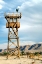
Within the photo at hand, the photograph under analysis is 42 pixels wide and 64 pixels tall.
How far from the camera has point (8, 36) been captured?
37250 millimetres

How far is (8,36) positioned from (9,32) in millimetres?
924

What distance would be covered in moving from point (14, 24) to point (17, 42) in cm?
401

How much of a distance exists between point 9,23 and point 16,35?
3059 mm

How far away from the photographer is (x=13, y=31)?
1486 inches

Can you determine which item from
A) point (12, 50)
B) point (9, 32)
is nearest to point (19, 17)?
point (9, 32)

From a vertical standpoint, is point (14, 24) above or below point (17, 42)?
above

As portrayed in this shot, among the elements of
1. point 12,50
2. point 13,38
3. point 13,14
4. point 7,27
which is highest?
point 13,14

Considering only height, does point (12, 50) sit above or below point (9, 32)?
below

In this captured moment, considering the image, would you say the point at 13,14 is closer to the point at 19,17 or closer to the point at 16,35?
the point at 19,17

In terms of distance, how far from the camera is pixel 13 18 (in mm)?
37281

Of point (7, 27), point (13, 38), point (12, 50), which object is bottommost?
point (12, 50)

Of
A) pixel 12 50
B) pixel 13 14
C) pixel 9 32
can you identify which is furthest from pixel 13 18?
pixel 12 50

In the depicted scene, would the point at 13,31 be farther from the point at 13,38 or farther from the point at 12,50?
the point at 12,50

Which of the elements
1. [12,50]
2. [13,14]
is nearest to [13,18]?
[13,14]
